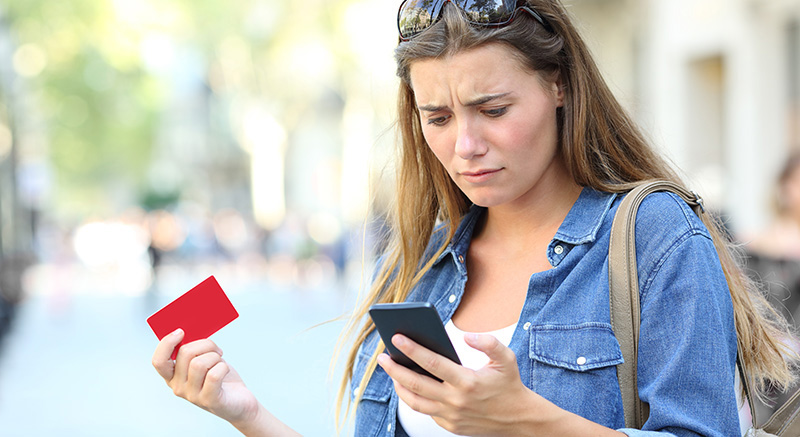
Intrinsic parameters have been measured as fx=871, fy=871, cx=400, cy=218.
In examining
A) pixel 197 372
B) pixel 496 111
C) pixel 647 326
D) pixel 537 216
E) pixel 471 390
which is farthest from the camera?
pixel 537 216

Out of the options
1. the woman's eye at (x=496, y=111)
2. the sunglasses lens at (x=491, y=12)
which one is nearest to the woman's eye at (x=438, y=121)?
the woman's eye at (x=496, y=111)

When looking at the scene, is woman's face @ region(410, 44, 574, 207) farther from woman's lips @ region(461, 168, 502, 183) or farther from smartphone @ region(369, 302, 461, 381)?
smartphone @ region(369, 302, 461, 381)

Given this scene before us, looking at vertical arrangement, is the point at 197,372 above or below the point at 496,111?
below

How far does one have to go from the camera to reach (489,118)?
1.74 m

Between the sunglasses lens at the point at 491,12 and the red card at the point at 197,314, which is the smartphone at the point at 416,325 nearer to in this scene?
the red card at the point at 197,314

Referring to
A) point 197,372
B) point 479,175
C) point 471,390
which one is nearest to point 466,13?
point 479,175

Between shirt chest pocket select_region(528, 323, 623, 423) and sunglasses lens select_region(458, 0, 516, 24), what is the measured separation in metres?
0.62

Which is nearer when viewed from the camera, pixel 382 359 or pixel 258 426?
pixel 382 359

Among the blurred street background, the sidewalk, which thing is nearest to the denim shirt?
the blurred street background

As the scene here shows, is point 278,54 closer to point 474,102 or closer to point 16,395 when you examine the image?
point 16,395

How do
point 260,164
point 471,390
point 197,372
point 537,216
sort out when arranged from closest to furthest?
1. point 471,390
2. point 197,372
3. point 537,216
4. point 260,164

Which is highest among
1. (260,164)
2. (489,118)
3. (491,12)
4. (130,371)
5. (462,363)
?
(491,12)

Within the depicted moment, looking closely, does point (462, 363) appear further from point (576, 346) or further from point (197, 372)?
point (197, 372)

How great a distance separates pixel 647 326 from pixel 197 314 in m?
0.93
